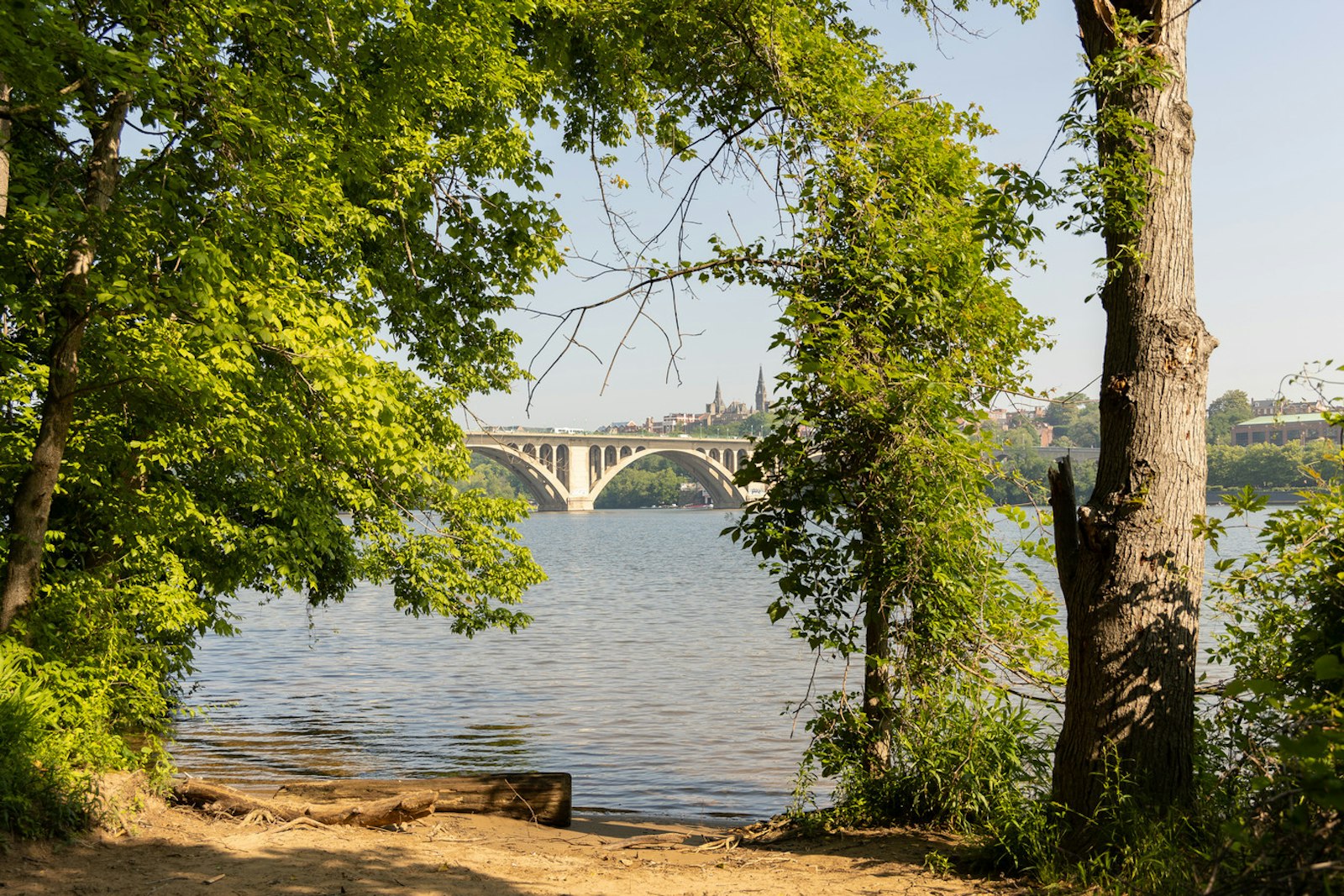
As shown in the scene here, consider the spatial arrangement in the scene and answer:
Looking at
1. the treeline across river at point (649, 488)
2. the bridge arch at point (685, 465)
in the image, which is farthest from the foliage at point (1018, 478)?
the treeline across river at point (649, 488)

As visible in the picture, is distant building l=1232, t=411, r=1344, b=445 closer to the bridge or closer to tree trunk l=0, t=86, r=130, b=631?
tree trunk l=0, t=86, r=130, b=631

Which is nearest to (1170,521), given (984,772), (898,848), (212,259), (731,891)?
(984,772)

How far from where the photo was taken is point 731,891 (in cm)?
562

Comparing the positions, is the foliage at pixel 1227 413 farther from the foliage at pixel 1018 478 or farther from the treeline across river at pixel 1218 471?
the foliage at pixel 1018 478

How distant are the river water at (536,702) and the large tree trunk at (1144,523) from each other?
2251mm

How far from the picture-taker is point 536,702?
1727 centimetres

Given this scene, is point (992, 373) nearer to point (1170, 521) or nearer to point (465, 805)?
point (1170, 521)

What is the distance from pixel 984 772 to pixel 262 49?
7.15m

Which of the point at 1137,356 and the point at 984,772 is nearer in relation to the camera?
the point at 1137,356

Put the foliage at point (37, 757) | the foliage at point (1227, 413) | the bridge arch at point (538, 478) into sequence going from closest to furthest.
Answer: the foliage at point (37, 757) → the foliage at point (1227, 413) → the bridge arch at point (538, 478)

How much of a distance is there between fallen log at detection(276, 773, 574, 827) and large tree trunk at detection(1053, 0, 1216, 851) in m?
4.67

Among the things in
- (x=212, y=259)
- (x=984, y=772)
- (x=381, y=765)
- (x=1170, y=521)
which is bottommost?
(x=381, y=765)

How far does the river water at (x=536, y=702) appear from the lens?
1232 cm

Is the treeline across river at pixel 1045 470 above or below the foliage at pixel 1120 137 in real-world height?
below
